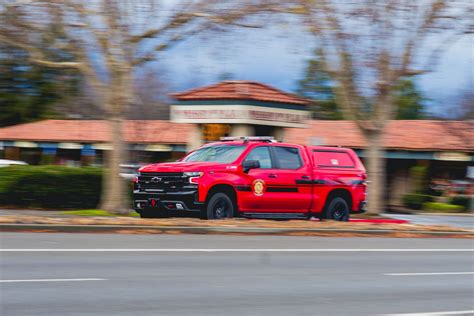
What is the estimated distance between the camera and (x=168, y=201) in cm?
1661

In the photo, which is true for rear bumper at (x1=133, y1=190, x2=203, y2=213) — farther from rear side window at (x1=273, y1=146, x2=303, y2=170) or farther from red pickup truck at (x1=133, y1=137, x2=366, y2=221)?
rear side window at (x1=273, y1=146, x2=303, y2=170)

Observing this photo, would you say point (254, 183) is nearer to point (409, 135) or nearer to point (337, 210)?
point (337, 210)

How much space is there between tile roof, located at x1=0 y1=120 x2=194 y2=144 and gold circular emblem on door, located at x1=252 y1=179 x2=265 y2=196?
20290 mm

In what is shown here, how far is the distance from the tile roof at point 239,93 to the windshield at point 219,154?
627 centimetres

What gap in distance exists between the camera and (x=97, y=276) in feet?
30.3

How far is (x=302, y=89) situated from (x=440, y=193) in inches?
1339

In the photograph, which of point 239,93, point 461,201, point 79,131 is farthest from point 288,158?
point 79,131

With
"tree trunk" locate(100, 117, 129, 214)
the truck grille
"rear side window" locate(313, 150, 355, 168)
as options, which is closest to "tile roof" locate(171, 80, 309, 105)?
"rear side window" locate(313, 150, 355, 168)

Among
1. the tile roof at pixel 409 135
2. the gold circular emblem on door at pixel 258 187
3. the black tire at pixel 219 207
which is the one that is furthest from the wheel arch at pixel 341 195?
the tile roof at pixel 409 135

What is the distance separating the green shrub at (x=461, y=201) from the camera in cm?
3444

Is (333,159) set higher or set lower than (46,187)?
higher

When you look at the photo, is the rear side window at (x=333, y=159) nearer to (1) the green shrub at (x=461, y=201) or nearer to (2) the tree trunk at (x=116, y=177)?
(2) the tree trunk at (x=116, y=177)

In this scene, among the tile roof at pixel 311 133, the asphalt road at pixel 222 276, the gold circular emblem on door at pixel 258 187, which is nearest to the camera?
the asphalt road at pixel 222 276

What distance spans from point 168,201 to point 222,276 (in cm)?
695
